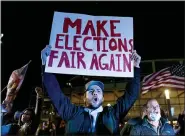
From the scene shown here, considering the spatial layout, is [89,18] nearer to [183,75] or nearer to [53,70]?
[53,70]

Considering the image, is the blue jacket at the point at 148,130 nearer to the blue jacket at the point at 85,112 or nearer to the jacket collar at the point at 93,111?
the blue jacket at the point at 85,112

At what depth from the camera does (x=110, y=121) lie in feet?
13.5

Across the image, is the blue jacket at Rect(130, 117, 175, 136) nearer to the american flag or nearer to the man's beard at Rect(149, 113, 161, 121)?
the man's beard at Rect(149, 113, 161, 121)

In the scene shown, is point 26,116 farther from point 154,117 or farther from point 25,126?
point 154,117

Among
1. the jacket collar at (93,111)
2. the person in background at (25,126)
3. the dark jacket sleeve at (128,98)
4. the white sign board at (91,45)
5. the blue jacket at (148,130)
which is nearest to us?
the blue jacket at (148,130)

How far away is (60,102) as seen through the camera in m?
4.25

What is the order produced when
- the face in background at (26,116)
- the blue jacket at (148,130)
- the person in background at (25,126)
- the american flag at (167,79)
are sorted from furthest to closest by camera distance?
1. the american flag at (167,79)
2. the face in background at (26,116)
3. the person in background at (25,126)
4. the blue jacket at (148,130)

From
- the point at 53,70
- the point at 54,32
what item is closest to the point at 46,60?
the point at 53,70

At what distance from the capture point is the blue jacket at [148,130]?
12.8 feet

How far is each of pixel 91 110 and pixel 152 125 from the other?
890 millimetres

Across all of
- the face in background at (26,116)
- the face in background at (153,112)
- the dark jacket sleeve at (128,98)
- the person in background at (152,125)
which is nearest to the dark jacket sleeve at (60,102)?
the dark jacket sleeve at (128,98)

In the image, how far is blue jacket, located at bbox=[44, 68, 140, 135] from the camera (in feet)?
13.3

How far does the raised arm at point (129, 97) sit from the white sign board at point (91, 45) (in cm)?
11

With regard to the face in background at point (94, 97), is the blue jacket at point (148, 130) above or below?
below
